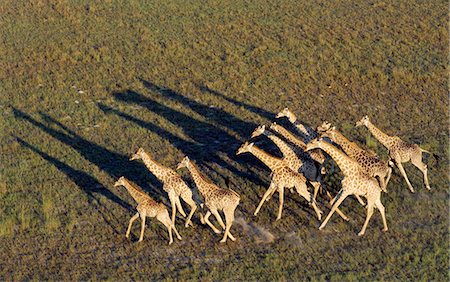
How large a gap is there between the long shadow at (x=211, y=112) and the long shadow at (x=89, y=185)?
570 centimetres

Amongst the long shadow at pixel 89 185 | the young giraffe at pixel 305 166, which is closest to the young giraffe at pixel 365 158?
the young giraffe at pixel 305 166

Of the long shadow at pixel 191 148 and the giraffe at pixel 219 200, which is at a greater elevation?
the giraffe at pixel 219 200

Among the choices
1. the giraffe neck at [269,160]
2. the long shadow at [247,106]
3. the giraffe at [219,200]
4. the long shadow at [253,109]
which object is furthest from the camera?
the long shadow at [247,106]

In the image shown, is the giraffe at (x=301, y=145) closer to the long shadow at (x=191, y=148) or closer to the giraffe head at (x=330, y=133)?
the giraffe head at (x=330, y=133)

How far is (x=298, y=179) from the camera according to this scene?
17328 millimetres

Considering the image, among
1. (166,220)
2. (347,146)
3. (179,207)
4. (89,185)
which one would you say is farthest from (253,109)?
(166,220)

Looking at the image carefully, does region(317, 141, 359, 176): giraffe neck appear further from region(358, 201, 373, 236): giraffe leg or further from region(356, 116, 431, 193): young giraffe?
region(356, 116, 431, 193): young giraffe

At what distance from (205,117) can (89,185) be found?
20.8ft

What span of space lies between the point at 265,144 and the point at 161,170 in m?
5.64

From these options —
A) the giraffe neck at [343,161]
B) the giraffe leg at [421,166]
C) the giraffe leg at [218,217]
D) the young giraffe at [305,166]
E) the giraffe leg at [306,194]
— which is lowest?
the giraffe leg at [218,217]

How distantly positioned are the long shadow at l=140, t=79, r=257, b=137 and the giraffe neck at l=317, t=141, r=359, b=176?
6.11m

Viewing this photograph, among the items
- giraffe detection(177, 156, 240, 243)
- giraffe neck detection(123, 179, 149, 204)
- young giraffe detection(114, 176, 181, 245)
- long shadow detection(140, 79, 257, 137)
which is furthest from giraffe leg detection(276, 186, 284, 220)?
long shadow detection(140, 79, 257, 137)

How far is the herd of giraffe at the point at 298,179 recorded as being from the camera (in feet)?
54.3

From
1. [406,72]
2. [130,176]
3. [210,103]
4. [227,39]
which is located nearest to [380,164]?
[130,176]
